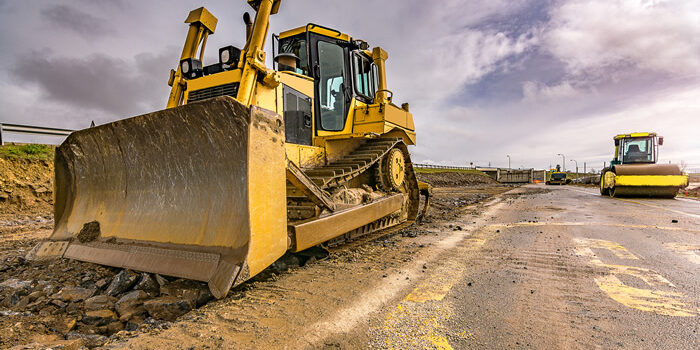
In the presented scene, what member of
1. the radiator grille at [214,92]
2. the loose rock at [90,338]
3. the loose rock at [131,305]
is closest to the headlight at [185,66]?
the radiator grille at [214,92]

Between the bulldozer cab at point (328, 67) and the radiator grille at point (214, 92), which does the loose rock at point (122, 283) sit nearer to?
the radiator grille at point (214, 92)

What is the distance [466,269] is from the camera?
3436 mm

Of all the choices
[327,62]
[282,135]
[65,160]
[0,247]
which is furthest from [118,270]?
[327,62]

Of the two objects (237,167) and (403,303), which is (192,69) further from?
(403,303)

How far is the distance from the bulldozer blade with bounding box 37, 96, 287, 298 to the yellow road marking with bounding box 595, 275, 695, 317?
272cm

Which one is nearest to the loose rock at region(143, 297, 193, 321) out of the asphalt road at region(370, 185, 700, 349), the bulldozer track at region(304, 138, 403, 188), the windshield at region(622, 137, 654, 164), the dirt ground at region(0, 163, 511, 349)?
the dirt ground at region(0, 163, 511, 349)

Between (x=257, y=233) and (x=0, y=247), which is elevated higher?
(x=257, y=233)

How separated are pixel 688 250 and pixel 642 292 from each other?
236cm

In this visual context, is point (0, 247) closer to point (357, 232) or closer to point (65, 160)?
point (65, 160)

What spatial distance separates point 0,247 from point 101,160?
2.50m

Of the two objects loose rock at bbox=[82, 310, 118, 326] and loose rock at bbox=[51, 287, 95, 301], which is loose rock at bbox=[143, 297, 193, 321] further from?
loose rock at bbox=[51, 287, 95, 301]

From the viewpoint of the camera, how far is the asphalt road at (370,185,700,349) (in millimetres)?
1968

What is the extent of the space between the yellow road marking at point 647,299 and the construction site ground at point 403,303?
0.5 inches

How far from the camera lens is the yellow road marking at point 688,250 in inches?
147
